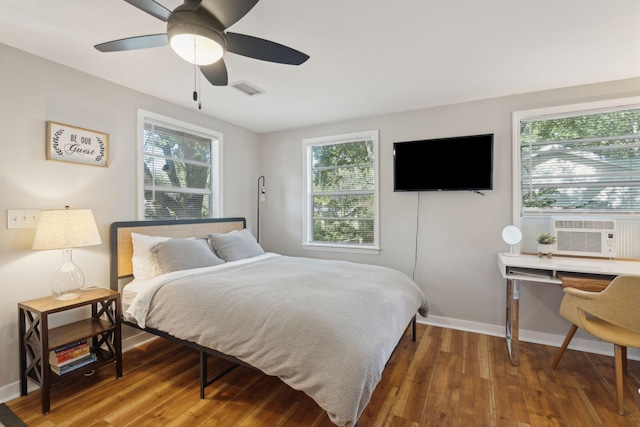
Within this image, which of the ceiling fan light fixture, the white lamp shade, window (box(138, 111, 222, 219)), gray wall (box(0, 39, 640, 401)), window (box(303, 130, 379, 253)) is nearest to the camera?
the ceiling fan light fixture

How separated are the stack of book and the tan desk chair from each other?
12.0ft

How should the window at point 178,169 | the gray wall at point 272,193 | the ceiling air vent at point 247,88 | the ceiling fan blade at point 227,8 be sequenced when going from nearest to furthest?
the ceiling fan blade at point 227,8, the gray wall at point 272,193, the ceiling air vent at point 247,88, the window at point 178,169

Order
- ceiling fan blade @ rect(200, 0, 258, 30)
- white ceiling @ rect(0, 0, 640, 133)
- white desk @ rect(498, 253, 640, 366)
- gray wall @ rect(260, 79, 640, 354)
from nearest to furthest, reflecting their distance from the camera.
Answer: ceiling fan blade @ rect(200, 0, 258, 30), white ceiling @ rect(0, 0, 640, 133), white desk @ rect(498, 253, 640, 366), gray wall @ rect(260, 79, 640, 354)

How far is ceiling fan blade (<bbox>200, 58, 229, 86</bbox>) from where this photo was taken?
72.5 inches

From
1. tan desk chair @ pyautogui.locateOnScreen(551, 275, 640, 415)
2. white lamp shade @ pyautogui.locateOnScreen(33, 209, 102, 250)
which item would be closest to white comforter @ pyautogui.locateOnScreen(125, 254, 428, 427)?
white lamp shade @ pyautogui.locateOnScreen(33, 209, 102, 250)

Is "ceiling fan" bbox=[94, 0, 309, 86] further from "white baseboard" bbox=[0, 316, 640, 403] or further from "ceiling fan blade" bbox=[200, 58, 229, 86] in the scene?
"white baseboard" bbox=[0, 316, 640, 403]

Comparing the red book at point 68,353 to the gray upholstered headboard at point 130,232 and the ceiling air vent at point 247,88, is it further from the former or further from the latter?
the ceiling air vent at point 247,88

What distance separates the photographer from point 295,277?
253 centimetres

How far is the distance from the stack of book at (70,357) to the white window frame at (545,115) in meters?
4.00

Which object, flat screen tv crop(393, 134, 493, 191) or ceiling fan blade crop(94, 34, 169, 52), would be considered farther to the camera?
flat screen tv crop(393, 134, 493, 191)

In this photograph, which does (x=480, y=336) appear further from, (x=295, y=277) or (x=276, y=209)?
(x=276, y=209)

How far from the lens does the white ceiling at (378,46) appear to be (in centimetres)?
177

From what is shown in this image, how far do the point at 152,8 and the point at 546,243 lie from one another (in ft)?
11.5

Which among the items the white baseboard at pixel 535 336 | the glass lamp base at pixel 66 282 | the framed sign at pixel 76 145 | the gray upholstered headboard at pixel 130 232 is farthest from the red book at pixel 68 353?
the white baseboard at pixel 535 336
